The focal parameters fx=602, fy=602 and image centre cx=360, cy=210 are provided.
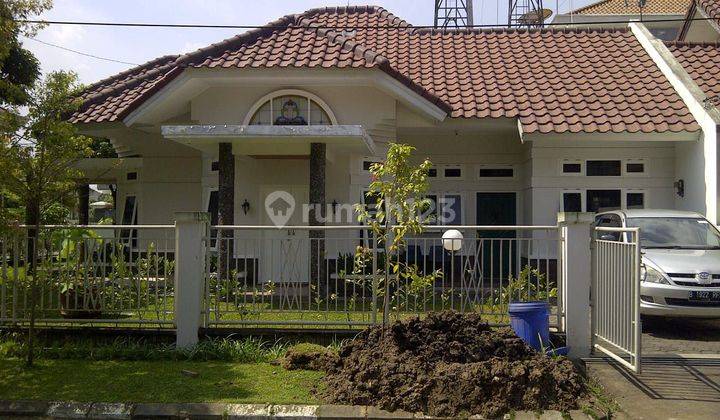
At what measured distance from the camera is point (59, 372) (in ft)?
23.2

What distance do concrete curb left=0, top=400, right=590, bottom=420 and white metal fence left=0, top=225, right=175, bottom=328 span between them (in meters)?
1.87

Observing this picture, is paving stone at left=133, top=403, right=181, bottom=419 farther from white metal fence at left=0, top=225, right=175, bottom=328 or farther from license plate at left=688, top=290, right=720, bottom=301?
license plate at left=688, top=290, right=720, bottom=301

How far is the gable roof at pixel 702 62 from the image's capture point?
13475mm

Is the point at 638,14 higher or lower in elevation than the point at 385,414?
higher

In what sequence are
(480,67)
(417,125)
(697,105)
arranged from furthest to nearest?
(480,67)
(417,125)
(697,105)

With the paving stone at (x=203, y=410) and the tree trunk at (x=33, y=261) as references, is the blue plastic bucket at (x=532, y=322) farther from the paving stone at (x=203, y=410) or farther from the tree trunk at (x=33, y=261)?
the tree trunk at (x=33, y=261)

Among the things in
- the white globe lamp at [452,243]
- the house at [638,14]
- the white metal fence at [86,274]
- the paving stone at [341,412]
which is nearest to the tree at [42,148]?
the white metal fence at [86,274]

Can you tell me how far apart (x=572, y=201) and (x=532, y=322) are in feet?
22.6

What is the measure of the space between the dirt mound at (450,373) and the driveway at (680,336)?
218cm

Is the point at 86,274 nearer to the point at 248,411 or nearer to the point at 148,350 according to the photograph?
the point at 148,350

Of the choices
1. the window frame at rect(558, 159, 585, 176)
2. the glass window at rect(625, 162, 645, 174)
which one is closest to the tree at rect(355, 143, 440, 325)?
the window frame at rect(558, 159, 585, 176)

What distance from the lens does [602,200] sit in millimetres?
13430

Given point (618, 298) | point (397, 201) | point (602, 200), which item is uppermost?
point (602, 200)

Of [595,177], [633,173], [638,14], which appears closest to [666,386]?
[595,177]
